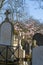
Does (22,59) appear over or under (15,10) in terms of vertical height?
under

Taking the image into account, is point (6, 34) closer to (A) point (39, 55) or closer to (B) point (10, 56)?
(B) point (10, 56)

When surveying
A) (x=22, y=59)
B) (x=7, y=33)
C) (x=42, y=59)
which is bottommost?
(x=22, y=59)

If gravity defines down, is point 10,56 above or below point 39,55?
below

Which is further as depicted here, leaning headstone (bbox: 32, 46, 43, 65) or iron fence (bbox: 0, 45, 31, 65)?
iron fence (bbox: 0, 45, 31, 65)

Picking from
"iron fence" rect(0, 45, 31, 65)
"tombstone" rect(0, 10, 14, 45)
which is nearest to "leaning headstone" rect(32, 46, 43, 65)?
"iron fence" rect(0, 45, 31, 65)

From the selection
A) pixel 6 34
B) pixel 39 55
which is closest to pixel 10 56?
pixel 6 34

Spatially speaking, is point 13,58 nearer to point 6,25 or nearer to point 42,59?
point 6,25

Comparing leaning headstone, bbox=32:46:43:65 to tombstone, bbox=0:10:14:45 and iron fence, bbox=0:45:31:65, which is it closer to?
iron fence, bbox=0:45:31:65

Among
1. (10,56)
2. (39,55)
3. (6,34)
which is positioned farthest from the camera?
(6,34)

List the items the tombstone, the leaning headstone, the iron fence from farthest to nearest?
1. the tombstone
2. the iron fence
3. the leaning headstone

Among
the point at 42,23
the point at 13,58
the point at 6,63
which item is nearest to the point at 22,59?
the point at 13,58

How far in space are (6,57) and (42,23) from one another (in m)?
11.5

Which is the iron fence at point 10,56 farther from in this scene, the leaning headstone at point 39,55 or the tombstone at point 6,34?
the leaning headstone at point 39,55

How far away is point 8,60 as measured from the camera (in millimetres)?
15289
